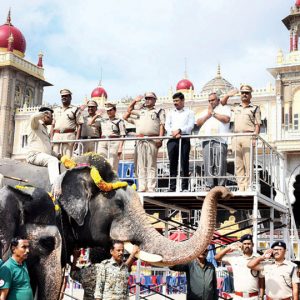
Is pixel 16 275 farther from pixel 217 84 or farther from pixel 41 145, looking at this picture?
pixel 217 84

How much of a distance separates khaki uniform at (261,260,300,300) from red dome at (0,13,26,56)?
108ft

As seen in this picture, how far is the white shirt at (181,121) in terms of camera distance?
8320 mm

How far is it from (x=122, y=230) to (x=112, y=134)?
3940 millimetres

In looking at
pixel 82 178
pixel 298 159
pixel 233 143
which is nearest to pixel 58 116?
pixel 233 143

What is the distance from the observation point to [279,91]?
2822 cm

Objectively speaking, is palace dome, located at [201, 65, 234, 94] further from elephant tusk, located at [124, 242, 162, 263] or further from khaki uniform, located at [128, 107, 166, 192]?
elephant tusk, located at [124, 242, 162, 263]

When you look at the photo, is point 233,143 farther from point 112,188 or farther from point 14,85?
point 14,85

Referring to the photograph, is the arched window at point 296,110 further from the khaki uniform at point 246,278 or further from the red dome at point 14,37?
the khaki uniform at point 246,278

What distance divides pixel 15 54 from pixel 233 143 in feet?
99.0

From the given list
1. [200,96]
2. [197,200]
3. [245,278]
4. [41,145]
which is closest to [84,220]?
[41,145]

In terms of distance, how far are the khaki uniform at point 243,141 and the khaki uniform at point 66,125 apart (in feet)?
8.48

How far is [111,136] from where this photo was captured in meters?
9.07

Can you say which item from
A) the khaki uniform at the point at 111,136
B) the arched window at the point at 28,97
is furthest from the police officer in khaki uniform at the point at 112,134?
the arched window at the point at 28,97

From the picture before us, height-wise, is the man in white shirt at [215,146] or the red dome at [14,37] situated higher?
the red dome at [14,37]
